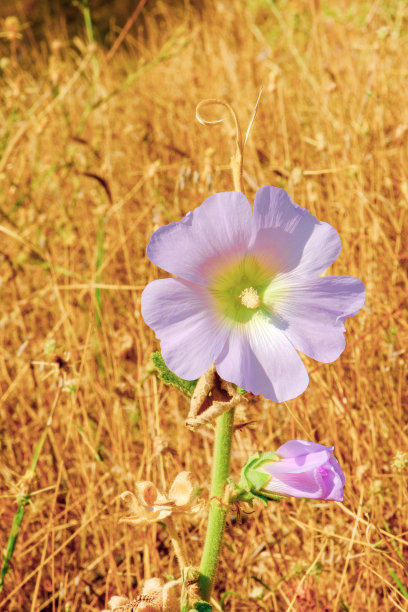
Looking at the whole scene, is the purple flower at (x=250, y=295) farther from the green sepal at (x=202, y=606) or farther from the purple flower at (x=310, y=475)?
the green sepal at (x=202, y=606)

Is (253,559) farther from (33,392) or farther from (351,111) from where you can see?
(351,111)

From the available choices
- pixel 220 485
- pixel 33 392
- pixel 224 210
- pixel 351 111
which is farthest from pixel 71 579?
pixel 351 111

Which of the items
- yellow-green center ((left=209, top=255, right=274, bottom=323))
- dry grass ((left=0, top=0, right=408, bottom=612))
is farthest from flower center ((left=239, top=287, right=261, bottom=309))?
dry grass ((left=0, top=0, right=408, bottom=612))

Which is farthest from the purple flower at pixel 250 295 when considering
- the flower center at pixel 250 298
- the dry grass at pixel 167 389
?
the dry grass at pixel 167 389

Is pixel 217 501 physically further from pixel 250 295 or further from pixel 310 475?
pixel 250 295

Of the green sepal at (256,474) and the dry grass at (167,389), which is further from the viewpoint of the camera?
the dry grass at (167,389)

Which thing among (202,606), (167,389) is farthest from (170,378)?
(167,389)
